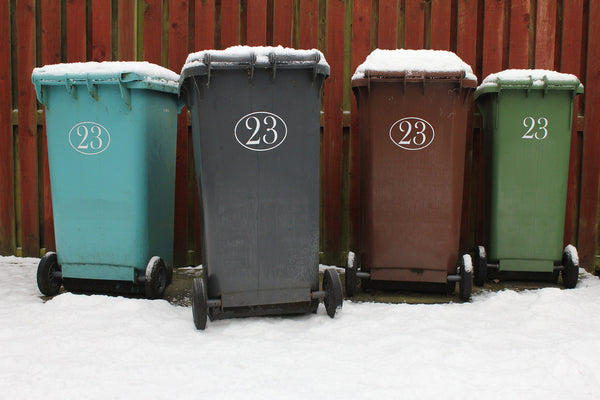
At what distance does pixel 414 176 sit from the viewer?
Answer: 2.93m

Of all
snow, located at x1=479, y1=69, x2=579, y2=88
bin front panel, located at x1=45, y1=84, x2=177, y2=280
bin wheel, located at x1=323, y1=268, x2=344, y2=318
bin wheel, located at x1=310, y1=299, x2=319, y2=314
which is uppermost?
snow, located at x1=479, y1=69, x2=579, y2=88

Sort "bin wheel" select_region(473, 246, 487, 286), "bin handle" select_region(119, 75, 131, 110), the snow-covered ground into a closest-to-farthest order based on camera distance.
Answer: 1. the snow-covered ground
2. "bin handle" select_region(119, 75, 131, 110)
3. "bin wheel" select_region(473, 246, 487, 286)

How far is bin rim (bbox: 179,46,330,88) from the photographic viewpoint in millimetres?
2383

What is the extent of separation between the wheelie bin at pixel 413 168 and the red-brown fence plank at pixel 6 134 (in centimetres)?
319

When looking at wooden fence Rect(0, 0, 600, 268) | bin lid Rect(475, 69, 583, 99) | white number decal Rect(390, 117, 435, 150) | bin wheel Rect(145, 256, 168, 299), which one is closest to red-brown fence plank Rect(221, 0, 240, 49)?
wooden fence Rect(0, 0, 600, 268)

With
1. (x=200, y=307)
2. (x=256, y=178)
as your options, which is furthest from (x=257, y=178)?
(x=200, y=307)

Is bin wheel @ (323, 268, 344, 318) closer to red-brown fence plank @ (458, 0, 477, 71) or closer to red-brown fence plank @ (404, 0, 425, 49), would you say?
red-brown fence plank @ (404, 0, 425, 49)

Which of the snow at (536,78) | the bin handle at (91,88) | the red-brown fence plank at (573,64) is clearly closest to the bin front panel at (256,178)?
the bin handle at (91,88)

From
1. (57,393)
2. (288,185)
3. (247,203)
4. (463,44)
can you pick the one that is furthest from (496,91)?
(57,393)

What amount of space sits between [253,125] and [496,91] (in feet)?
5.95

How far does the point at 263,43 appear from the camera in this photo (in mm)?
3912

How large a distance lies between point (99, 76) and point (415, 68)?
1.97 meters

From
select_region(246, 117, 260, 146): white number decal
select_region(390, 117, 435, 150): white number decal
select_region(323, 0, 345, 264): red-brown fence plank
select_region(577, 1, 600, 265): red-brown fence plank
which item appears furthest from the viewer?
select_region(323, 0, 345, 264): red-brown fence plank

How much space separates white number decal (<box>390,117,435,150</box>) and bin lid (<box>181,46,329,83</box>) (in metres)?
0.72
